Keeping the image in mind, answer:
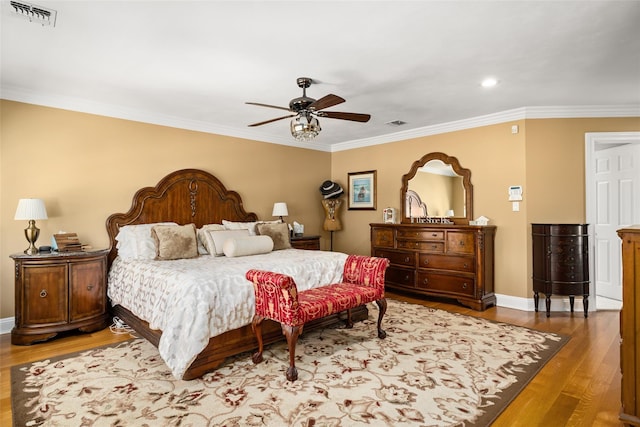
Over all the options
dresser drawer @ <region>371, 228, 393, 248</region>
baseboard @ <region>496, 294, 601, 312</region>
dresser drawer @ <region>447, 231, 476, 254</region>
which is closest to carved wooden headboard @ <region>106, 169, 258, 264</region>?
dresser drawer @ <region>371, 228, 393, 248</region>

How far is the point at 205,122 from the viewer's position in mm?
5164

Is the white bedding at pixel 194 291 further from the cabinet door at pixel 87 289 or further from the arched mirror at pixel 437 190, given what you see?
the arched mirror at pixel 437 190

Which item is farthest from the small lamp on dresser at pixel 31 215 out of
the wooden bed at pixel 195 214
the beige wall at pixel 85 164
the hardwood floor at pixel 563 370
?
the hardwood floor at pixel 563 370

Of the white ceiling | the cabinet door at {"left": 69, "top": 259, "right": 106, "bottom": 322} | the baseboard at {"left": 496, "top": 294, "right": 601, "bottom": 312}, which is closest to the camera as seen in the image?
→ the white ceiling

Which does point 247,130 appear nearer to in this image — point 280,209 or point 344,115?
point 280,209

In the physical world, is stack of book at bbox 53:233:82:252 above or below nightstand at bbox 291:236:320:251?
above

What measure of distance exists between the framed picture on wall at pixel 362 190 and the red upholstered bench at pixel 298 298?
2912 millimetres

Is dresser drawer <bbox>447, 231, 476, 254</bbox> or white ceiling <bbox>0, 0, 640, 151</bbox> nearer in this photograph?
white ceiling <bbox>0, 0, 640, 151</bbox>

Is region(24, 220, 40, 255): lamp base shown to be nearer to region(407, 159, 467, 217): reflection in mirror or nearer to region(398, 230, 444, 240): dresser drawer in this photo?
region(398, 230, 444, 240): dresser drawer

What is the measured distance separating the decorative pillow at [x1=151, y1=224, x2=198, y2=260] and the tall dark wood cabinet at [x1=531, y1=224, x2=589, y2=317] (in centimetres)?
428

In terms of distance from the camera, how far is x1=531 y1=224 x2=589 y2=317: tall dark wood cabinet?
164 inches

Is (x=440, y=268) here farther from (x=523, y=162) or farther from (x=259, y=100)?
(x=259, y=100)

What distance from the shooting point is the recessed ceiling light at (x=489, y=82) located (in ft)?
11.6

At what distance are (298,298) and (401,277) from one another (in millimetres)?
2755
